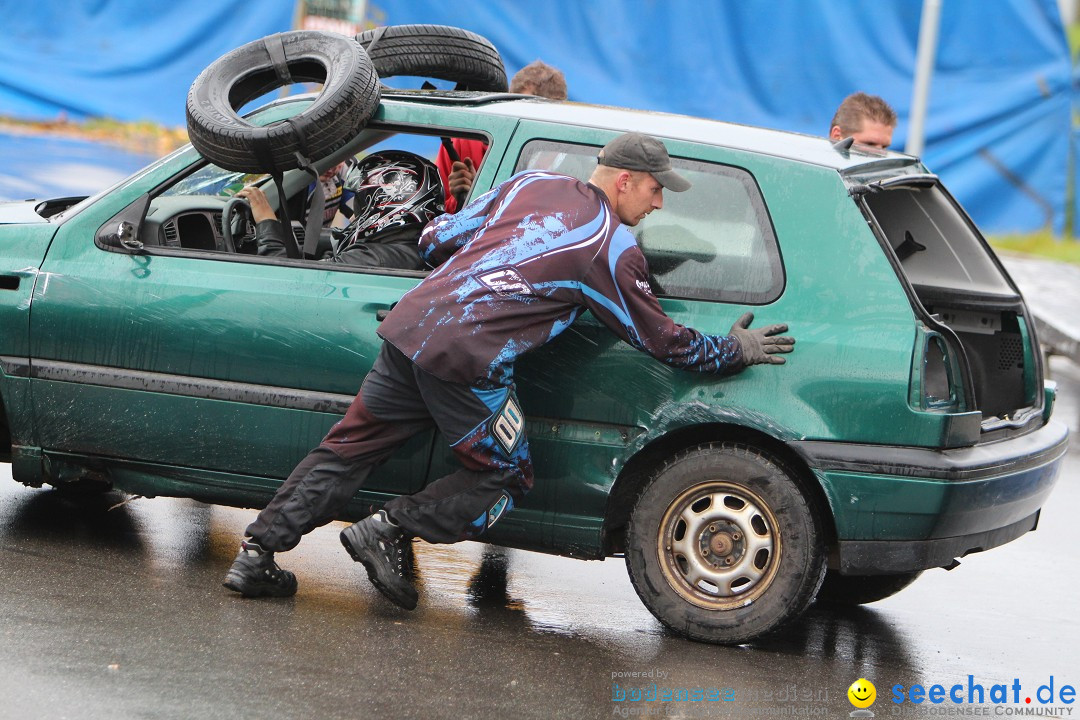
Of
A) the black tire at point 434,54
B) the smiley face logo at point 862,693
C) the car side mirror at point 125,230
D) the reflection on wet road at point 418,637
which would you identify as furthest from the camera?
the black tire at point 434,54

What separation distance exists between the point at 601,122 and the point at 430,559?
1915mm

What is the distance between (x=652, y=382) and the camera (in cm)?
430

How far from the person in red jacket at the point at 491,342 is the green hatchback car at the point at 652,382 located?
142 mm

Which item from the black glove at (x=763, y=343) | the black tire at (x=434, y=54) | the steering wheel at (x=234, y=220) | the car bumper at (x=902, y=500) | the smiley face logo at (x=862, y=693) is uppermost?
the black tire at (x=434, y=54)

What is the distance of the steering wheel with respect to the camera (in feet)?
16.6

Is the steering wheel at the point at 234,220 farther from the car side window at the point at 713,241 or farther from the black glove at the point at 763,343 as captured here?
the black glove at the point at 763,343

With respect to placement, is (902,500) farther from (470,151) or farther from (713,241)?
(470,151)

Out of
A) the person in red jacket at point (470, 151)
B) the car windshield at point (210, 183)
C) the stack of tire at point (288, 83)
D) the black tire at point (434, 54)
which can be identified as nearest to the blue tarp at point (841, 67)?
the person in red jacket at point (470, 151)

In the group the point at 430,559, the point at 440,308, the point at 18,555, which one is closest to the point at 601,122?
the point at 440,308

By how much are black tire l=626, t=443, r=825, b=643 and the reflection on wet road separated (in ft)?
0.51

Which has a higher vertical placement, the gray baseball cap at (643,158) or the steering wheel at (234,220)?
the gray baseball cap at (643,158)

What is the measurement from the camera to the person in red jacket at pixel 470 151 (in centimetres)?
518

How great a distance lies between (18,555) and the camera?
4.83 meters

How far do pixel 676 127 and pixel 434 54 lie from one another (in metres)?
1.48
